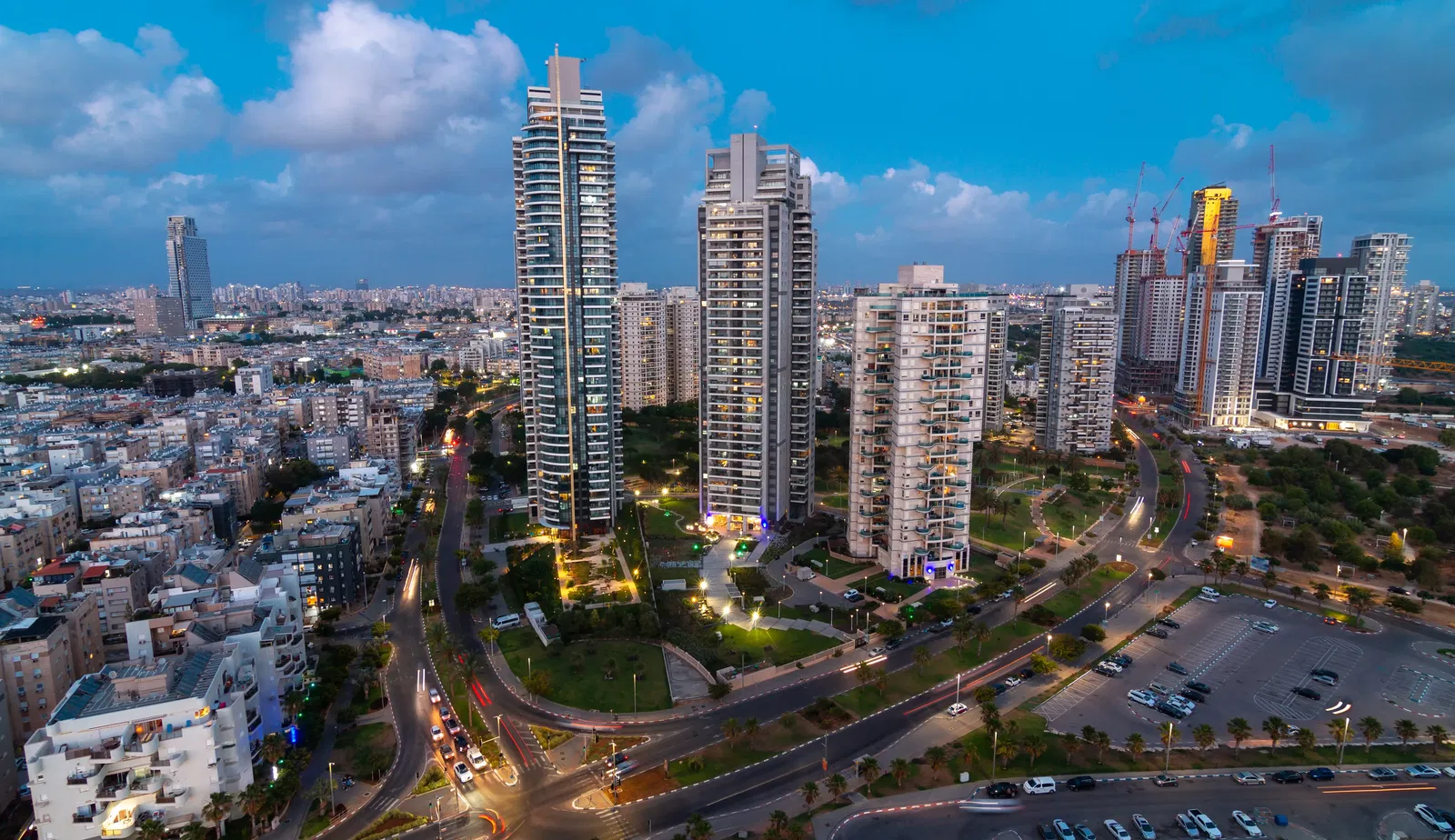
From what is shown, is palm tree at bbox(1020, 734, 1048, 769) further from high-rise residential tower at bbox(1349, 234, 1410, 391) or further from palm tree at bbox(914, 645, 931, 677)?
high-rise residential tower at bbox(1349, 234, 1410, 391)

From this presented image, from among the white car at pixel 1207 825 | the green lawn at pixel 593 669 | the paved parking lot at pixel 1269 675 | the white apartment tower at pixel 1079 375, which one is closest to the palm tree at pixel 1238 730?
the paved parking lot at pixel 1269 675

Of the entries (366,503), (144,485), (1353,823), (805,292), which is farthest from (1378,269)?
(144,485)

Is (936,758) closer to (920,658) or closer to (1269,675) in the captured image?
(920,658)

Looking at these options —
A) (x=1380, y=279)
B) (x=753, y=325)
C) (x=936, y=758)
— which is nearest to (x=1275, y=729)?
(x=936, y=758)

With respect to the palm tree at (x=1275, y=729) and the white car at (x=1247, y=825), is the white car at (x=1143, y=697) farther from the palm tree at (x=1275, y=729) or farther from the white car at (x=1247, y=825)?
the white car at (x=1247, y=825)

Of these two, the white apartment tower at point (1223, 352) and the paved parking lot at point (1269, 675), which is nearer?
the paved parking lot at point (1269, 675)
